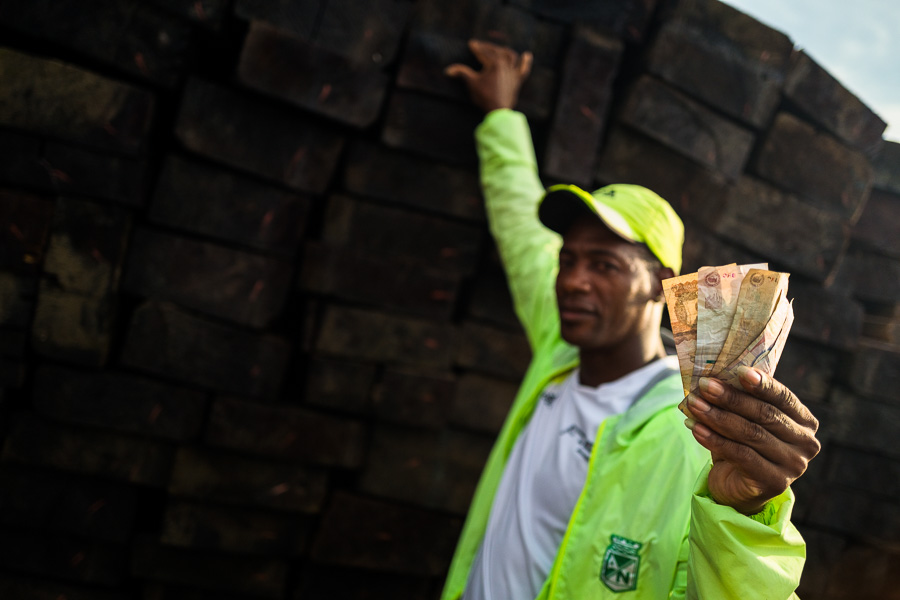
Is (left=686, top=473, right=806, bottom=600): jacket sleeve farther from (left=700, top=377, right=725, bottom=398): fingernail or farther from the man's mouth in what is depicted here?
the man's mouth

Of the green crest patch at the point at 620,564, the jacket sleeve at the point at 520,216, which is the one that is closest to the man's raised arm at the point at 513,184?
the jacket sleeve at the point at 520,216

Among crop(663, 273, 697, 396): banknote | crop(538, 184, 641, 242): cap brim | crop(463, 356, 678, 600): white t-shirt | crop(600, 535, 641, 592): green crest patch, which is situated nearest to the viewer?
crop(663, 273, 697, 396): banknote

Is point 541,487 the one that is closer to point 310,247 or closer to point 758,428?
point 758,428

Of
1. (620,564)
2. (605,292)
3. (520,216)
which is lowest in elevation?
(620,564)

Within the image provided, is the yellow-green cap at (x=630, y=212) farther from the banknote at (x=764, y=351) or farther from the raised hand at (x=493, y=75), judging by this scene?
the banknote at (x=764, y=351)

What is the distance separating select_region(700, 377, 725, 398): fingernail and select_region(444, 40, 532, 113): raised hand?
1.67 metres

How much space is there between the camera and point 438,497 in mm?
2691

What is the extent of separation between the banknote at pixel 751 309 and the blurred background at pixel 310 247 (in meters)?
1.63

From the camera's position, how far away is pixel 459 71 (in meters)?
2.43

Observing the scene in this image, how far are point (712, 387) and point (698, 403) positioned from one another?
44 mm

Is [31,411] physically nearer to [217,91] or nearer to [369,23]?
[217,91]

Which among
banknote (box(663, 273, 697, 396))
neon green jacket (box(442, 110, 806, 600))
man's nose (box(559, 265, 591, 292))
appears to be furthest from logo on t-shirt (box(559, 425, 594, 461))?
banknote (box(663, 273, 697, 396))

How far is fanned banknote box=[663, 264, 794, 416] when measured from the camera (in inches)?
38.7

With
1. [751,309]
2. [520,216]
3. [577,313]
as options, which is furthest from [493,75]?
[751,309]
